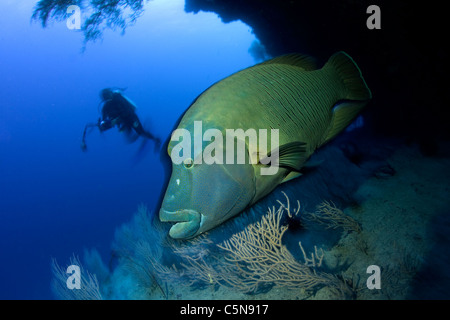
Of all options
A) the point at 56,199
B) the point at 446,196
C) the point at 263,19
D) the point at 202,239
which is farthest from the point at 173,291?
the point at 56,199

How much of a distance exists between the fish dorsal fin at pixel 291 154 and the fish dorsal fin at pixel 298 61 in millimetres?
805

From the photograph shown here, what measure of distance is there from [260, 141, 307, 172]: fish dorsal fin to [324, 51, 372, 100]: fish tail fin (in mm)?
850

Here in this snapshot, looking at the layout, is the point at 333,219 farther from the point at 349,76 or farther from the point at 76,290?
the point at 76,290

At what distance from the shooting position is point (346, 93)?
2.13 metres

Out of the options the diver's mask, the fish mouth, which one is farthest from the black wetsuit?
the fish mouth

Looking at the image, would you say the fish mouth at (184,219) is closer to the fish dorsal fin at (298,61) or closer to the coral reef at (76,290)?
the fish dorsal fin at (298,61)

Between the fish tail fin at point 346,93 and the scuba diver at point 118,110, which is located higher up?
the scuba diver at point 118,110

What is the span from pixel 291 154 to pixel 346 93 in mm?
980

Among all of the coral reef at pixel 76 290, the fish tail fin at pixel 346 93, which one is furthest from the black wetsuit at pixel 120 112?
the fish tail fin at pixel 346 93

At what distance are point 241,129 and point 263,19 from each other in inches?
331

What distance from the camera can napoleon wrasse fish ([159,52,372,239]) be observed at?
1554 millimetres

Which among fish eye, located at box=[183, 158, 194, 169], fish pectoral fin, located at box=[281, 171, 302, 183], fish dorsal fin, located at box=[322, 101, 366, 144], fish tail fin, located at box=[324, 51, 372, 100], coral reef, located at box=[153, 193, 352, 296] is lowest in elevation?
coral reef, located at box=[153, 193, 352, 296]

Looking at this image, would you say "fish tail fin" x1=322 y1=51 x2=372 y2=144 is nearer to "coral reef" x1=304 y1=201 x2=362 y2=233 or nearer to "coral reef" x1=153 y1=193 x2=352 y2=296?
"coral reef" x1=153 y1=193 x2=352 y2=296

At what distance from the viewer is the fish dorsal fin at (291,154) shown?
1541 mm
